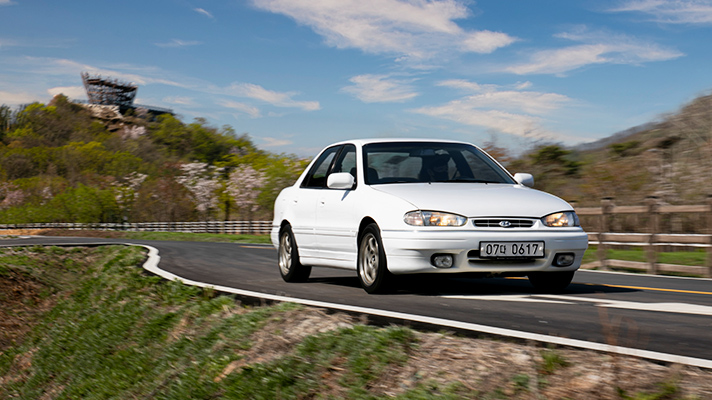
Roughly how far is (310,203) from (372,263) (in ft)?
5.87

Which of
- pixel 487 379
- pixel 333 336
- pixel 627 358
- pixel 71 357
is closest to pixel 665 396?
pixel 627 358

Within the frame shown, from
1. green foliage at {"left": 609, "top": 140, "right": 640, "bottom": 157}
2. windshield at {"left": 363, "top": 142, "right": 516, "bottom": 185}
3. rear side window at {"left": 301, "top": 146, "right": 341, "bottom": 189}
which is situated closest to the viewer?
windshield at {"left": 363, "top": 142, "right": 516, "bottom": 185}

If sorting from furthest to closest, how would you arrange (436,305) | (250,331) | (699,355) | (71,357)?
1. (71,357)
2. (436,305)
3. (250,331)
4. (699,355)

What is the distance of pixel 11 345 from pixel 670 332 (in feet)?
31.6

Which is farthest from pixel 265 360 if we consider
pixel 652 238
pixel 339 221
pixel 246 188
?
pixel 246 188

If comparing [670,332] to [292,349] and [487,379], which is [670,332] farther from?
[292,349]

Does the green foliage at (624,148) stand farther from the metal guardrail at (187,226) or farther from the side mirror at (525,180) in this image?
the metal guardrail at (187,226)

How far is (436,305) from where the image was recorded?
6395 millimetres

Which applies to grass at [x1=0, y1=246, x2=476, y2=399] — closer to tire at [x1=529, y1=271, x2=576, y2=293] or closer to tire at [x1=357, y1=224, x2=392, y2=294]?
tire at [x1=357, y1=224, x2=392, y2=294]

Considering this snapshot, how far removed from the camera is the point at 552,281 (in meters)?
7.70

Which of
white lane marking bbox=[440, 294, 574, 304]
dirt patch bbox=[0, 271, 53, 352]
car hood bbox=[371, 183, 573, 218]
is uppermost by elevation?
car hood bbox=[371, 183, 573, 218]

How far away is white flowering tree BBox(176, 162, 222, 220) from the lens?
2987 inches

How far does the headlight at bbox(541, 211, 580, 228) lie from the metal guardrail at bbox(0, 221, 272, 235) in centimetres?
4078

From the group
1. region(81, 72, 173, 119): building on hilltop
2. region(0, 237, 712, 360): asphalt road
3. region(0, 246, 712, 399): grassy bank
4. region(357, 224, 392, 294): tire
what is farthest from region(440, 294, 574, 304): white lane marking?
region(81, 72, 173, 119): building on hilltop
